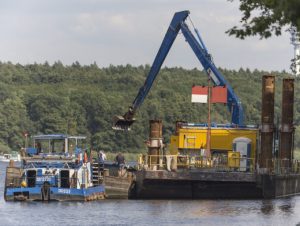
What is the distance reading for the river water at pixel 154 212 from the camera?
57.2 m

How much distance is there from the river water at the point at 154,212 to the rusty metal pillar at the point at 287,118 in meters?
6.86

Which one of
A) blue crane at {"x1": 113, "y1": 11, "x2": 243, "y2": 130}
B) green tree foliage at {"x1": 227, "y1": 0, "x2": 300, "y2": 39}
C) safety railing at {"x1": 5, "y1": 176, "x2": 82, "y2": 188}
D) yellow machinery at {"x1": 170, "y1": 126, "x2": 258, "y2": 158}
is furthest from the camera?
blue crane at {"x1": 113, "y1": 11, "x2": 243, "y2": 130}

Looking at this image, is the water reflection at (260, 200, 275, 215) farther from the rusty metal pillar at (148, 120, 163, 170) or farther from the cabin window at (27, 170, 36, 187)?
the cabin window at (27, 170, 36, 187)

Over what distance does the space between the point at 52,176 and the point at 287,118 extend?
18199 mm

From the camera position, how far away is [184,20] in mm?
88000

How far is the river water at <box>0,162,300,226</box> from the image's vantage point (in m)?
57.2

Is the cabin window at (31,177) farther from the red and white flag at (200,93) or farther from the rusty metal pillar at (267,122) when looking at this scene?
the red and white flag at (200,93)

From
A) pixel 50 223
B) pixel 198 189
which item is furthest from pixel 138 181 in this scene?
pixel 50 223

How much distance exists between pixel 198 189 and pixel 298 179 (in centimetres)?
1459

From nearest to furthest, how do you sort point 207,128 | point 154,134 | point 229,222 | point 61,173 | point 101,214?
point 229,222 < point 101,214 < point 61,173 < point 154,134 < point 207,128

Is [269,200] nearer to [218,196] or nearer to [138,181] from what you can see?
[218,196]

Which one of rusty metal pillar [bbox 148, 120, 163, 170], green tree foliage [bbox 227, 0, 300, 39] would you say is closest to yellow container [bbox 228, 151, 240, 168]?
rusty metal pillar [bbox 148, 120, 163, 170]

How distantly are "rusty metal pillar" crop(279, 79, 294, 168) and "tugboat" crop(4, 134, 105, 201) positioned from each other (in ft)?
48.6

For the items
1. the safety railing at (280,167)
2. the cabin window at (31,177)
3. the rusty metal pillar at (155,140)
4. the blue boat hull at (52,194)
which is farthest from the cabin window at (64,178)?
the safety railing at (280,167)
